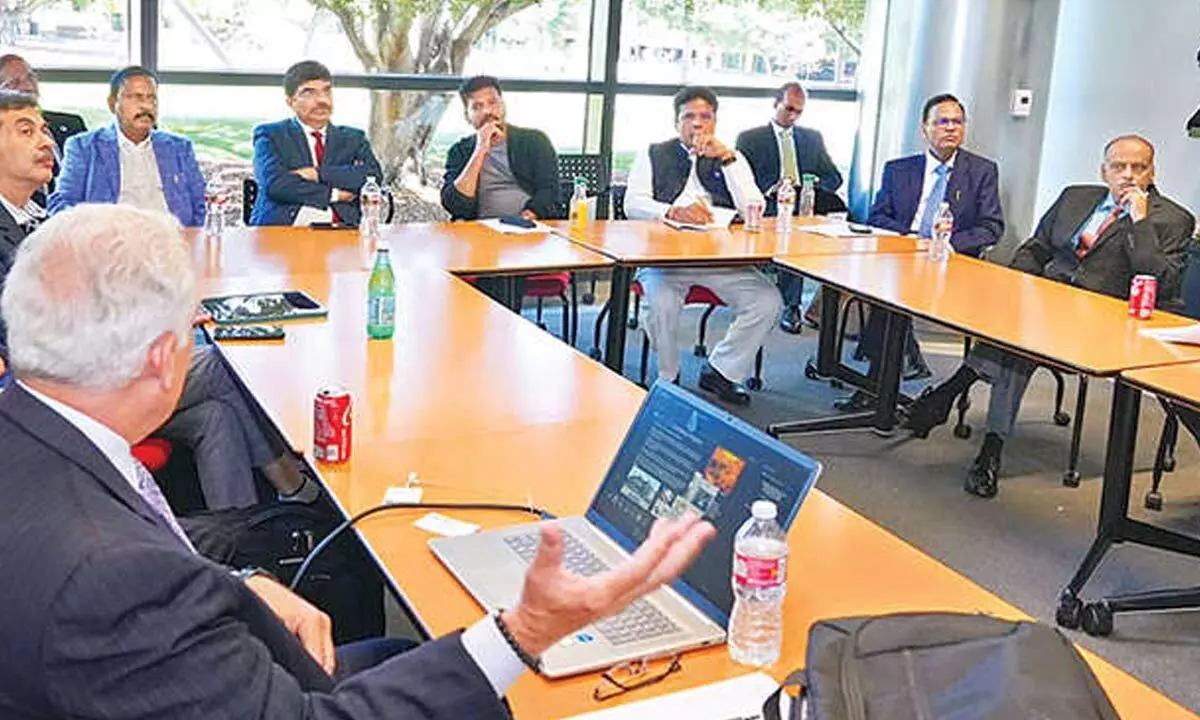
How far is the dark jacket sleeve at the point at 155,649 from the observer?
119 cm

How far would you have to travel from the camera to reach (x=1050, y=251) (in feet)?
17.1

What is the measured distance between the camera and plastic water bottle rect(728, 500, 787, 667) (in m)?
1.66

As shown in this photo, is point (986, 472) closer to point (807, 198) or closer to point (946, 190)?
point (946, 190)

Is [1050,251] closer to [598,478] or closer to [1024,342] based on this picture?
[1024,342]

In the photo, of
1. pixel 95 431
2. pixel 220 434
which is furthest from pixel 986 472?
pixel 95 431

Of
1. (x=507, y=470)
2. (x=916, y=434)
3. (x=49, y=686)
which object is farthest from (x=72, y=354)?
(x=916, y=434)

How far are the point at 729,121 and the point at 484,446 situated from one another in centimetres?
541

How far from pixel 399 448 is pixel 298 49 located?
4.45 m

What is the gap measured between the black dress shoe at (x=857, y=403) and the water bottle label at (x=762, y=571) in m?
3.57

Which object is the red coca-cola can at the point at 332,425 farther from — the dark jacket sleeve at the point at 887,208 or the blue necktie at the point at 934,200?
the dark jacket sleeve at the point at 887,208

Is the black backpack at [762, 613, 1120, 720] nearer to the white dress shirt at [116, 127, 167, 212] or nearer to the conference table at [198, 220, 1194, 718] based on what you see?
the conference table at [198, 220, 1194, 718]

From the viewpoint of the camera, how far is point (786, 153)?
6.68m

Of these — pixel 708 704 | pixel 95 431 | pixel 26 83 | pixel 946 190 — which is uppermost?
pixel 26 83

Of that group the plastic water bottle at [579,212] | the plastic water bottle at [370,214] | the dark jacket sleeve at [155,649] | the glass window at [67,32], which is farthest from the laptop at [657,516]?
the glass window at [67,32]
